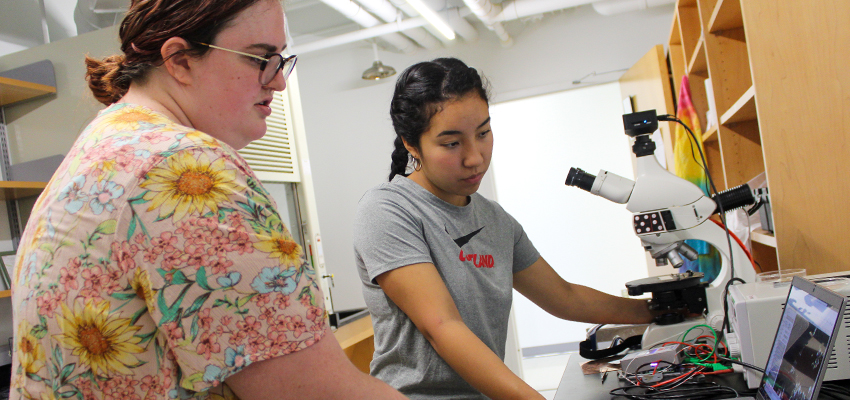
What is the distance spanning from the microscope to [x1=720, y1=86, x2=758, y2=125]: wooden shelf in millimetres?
238

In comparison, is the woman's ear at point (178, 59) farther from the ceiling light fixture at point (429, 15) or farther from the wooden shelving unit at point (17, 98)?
the ceiling light fixture at point (429, 15)

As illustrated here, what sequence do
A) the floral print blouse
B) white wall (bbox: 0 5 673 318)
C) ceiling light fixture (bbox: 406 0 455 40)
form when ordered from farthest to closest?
white wall (bbox: 0 5 673 318), ceiling light fixture (bbox: 406 0 455 40), the floral print blouse

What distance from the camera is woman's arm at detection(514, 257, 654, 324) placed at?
154 cm

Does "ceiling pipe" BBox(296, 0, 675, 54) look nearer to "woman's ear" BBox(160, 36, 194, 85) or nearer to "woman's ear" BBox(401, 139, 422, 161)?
"woman's ear" BBox(401, 139, 422, 161)

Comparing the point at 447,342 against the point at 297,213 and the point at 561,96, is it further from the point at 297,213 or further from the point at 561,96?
the point at 561,96

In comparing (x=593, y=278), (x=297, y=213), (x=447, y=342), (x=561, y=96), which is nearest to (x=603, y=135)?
(x=561, y=96)

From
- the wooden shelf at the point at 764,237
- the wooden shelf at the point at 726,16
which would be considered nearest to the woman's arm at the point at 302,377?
the wooden shelf at the point at 764,237

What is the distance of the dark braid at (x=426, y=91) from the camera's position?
1.26 meters

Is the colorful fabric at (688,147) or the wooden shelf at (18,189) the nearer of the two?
the wooden shelf at (18,189)

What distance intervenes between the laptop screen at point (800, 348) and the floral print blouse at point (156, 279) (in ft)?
2.06

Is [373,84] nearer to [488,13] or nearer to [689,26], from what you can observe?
[488,13]

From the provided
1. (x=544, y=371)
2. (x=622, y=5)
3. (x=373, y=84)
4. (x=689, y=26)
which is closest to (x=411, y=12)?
(x=373, y=84)

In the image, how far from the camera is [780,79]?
4.41ft

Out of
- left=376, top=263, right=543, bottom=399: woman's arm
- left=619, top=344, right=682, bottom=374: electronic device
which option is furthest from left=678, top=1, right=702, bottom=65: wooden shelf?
left=376, top=263, right=543, bottom=399: woman's arm
